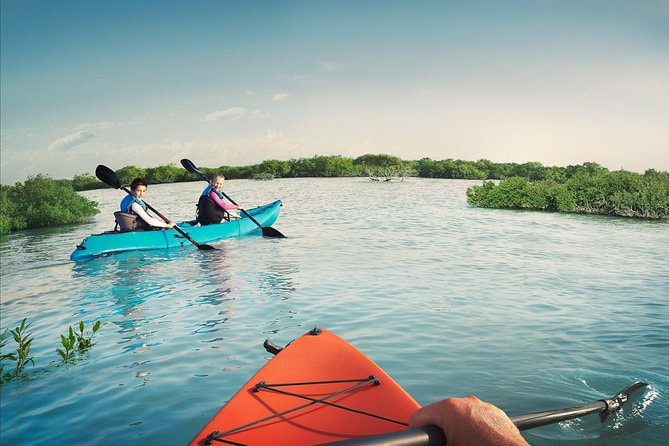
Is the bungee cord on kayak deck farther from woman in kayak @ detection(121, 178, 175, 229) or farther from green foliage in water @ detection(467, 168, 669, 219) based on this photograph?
green foliage in water @ detection(467, 168, 669, 219)

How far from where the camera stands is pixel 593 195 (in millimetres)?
21031

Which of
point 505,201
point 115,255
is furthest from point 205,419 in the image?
point 505,201

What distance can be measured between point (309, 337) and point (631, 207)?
19537 millimetres

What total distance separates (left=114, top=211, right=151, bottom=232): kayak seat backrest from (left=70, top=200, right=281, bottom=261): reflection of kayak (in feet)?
0.59


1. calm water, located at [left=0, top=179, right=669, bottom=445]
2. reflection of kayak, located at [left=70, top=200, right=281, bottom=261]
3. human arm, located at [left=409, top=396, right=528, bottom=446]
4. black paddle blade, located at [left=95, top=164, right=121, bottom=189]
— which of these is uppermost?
black paddle blade, located at [left=95, top=164, right=121, bottom=189]

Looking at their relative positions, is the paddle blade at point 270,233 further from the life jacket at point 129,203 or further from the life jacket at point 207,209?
the life jacket at point 129,203

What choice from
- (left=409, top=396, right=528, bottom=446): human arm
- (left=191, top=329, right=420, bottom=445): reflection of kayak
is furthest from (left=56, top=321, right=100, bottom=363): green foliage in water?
(left=409, top=396, right=528, bottom=446): human arm

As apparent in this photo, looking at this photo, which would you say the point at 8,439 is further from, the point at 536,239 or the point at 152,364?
the point at 536,239

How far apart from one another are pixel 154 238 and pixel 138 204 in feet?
3.50

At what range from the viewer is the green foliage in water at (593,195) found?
19047 millimetres

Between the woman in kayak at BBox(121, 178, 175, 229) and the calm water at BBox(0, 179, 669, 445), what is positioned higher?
the woman in kayak at BBox(121, 178, 175, 229)

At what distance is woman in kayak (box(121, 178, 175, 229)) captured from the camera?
453 inches

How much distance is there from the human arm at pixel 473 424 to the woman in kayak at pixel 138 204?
10923 millimetres

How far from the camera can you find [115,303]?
26.6 feet
